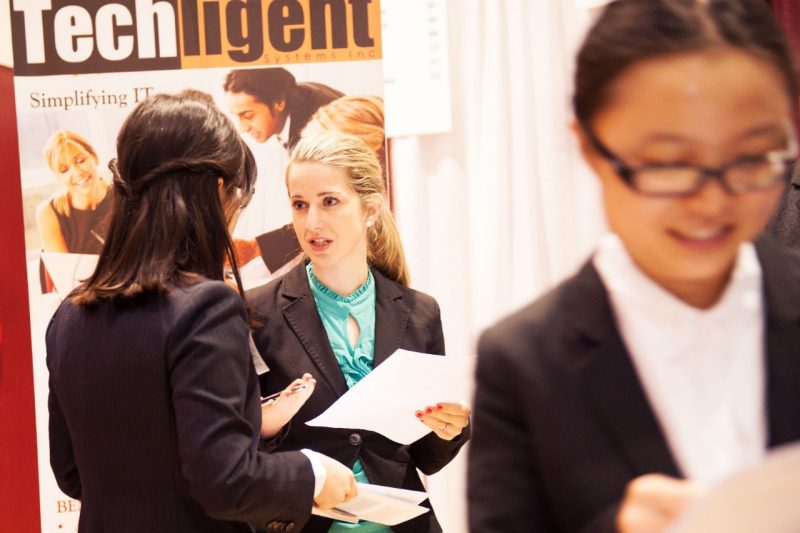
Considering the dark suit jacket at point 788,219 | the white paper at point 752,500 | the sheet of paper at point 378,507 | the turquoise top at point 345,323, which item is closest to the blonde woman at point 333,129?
the turquoise top at point 345,323

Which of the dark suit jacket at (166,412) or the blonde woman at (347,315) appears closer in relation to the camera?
the dark suit jacket at (166,412)

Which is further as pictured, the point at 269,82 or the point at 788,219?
the point at 269,82

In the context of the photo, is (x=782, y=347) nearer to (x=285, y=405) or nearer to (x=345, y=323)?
(x=285, y=405)

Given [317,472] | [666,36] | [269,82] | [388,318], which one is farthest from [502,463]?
[269,82]

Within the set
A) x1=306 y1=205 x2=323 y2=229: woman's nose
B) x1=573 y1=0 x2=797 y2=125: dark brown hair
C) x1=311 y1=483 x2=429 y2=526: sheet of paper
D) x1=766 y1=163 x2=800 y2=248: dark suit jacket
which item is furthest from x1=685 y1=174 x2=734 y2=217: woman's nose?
x1=766 y1=163 x2=800 y2=248: dark suit jacket

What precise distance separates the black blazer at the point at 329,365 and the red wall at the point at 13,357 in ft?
4.04

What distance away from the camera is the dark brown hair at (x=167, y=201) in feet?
5.94

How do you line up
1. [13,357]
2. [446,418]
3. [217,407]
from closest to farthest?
[217,407]
[446,418]
[13,357]

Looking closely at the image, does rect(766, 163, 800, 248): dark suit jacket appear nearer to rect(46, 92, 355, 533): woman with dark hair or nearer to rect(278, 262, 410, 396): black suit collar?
rect(278, 262, 410, 396): black suit collar

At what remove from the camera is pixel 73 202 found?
307 centimetres

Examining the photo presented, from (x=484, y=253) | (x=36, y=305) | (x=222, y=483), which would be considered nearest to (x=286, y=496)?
(x=222, y=483)

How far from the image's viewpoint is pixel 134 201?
1.87 meters

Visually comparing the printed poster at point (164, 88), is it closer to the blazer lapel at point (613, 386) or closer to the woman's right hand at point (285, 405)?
the woman's right hand at point (285, 405)

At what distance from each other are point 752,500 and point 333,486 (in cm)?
140
